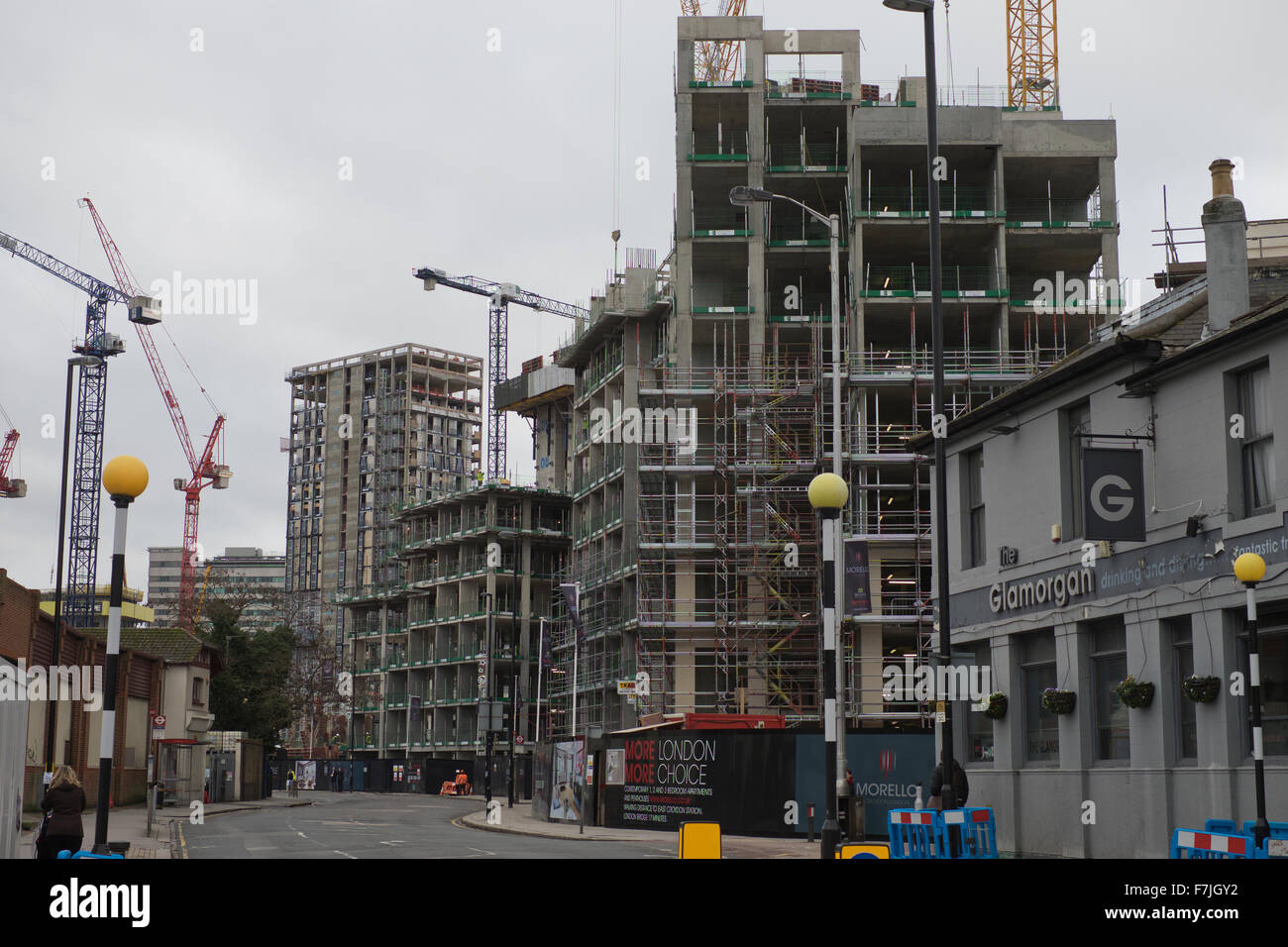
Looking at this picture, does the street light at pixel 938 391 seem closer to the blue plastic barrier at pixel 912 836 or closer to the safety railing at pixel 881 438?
the blue plastic barrier at pixel 912 836

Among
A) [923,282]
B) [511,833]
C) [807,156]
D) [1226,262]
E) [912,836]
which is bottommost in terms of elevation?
[511,833]

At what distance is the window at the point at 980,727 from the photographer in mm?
27078

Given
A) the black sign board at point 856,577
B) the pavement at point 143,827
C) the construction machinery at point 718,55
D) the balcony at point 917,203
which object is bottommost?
the pavement at point 143,827

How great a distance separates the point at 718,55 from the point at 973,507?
222 feet

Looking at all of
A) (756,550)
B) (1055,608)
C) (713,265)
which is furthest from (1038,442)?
(713,265)

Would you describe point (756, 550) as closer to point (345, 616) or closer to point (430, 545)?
point (430, 545)

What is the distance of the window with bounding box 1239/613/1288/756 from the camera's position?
1908 centimetres

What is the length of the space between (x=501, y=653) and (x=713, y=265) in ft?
155

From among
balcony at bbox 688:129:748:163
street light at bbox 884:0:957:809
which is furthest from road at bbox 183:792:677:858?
balcony at bbox 688:129:748:163

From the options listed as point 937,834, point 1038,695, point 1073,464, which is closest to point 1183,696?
point 1038,695

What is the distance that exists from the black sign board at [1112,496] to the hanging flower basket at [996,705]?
17.7 ft

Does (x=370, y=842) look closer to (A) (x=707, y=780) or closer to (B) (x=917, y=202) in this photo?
(A) (x=707, y=780)

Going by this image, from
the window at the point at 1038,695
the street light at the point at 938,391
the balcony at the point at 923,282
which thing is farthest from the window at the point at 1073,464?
the balcony at the point at 923,282

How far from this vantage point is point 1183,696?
2125 cm
